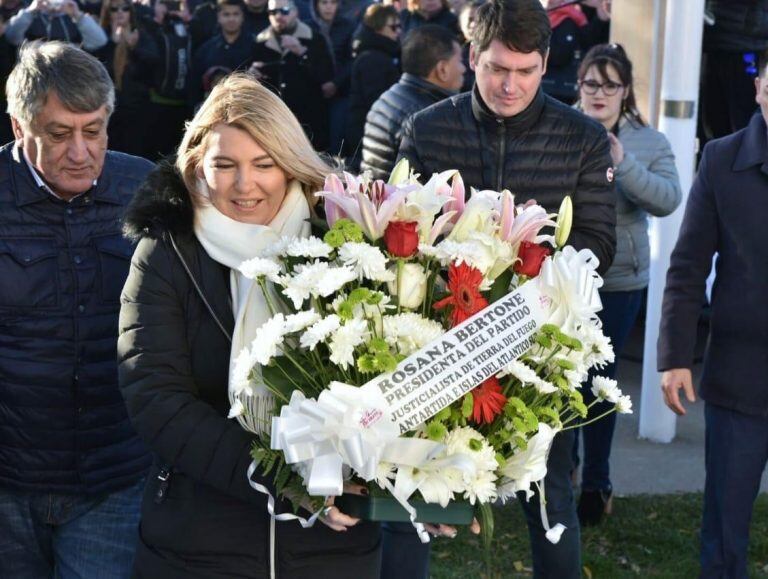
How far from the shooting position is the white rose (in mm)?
2771

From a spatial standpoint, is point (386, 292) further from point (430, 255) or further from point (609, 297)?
point (609, 297)

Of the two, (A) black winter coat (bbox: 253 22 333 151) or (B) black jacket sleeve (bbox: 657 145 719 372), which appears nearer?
(B) black jacket sleeve (bbox: 657 145 719 372)

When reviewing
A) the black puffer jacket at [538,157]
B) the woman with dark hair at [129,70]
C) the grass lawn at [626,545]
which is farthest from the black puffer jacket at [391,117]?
the woman with dark hair at [129,70]

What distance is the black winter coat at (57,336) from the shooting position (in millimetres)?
3439

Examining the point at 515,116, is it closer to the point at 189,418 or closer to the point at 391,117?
the point at 391,117

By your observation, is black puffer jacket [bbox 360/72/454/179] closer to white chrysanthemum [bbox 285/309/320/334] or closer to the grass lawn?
the grass lawn

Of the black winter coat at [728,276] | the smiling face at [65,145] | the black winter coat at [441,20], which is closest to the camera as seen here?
the smiling face at [65,145]

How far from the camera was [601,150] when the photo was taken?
4.43 meters

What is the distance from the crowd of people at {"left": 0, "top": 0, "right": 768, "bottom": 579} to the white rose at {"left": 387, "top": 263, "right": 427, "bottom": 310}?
1.08 feet

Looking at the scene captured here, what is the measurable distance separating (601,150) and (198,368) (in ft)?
6.50

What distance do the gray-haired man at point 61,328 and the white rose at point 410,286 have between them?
105cm

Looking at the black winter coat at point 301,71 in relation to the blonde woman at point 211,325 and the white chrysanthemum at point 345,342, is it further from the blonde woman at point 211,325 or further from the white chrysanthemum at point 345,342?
the white chrysanthemum at point 345,342

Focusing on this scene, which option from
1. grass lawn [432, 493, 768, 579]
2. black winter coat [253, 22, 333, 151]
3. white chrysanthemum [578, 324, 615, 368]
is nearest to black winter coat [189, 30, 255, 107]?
black winter coat [253, 22, 333, 151]

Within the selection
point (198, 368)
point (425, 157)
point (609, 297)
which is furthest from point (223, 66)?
point (198, 368)
